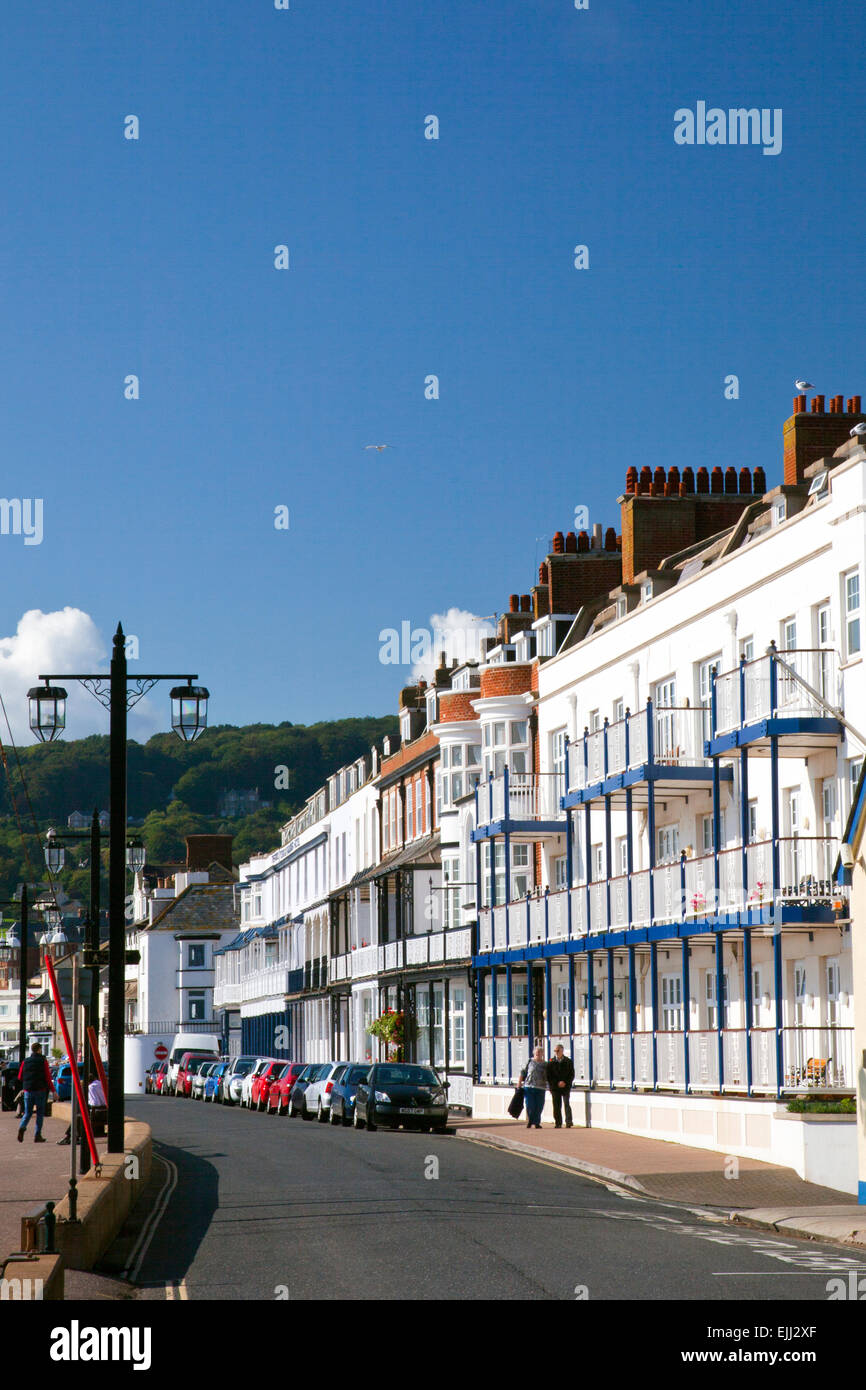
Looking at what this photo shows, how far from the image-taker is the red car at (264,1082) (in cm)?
4516

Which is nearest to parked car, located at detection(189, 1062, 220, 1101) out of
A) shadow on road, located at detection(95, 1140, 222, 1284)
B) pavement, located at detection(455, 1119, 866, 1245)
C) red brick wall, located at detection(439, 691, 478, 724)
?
red brick wall, located at detection(439, 691, 478, 724)

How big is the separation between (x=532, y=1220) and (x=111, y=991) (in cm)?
592

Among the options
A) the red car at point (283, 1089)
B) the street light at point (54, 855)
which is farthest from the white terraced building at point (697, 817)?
the street light at point (54, 855)

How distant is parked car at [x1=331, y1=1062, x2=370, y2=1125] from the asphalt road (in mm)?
10549

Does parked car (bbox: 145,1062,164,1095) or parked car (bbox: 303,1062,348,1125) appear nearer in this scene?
parked car (bbox: 303,1062,348,1125)

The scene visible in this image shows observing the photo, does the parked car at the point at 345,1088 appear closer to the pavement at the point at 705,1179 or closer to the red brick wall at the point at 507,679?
the pavement at the point at 705,1179

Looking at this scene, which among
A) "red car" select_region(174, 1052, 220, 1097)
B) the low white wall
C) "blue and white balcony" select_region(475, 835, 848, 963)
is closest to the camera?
the low white wall

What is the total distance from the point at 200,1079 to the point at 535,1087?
25201 mm

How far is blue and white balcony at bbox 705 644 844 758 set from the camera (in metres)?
27.5

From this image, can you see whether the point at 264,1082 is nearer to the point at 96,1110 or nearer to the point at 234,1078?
the point at 234,1078

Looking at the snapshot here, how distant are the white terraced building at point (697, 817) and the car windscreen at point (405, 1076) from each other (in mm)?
2980

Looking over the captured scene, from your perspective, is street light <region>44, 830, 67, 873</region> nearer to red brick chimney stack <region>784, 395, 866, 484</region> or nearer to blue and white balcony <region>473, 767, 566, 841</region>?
blue and white balcony <region>473, 767, 566, 841</region>

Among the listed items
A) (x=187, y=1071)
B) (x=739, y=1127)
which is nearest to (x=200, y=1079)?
(x=187, y=1071)

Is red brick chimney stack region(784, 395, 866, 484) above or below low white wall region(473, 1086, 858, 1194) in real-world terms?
above
